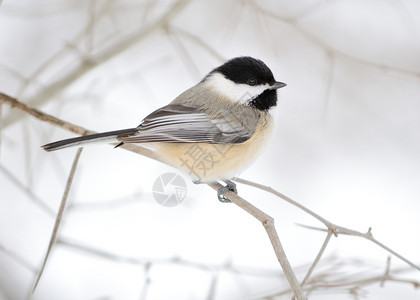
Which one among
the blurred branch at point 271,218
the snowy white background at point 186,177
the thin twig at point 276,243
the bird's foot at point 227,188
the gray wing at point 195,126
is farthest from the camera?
the snowy white background at point 186,177

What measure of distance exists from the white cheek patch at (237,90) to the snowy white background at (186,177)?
416 millimetres

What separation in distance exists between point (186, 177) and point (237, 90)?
59 cm

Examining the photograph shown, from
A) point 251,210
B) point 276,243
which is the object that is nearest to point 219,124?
point 251,210

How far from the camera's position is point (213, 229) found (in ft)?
13.2

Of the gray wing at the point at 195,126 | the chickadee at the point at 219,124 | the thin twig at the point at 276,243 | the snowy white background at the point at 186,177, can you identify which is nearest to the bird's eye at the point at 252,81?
the chickadee at the point at 219,124

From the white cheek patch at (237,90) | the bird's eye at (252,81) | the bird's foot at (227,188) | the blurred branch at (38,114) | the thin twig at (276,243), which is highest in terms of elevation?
the bird's eye at (252,81)

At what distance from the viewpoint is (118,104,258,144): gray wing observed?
263 centimetres

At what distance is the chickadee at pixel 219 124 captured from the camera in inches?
106

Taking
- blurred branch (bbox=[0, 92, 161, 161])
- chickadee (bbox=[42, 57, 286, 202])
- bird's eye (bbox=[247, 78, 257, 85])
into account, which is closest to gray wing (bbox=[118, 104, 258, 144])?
chickadee (bbox=[42, 57, 286, 202])

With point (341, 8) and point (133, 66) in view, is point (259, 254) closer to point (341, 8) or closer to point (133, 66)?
point (133, 66)

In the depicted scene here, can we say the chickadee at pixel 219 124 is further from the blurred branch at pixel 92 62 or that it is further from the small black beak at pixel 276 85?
the blurred branch at pixel 92 62

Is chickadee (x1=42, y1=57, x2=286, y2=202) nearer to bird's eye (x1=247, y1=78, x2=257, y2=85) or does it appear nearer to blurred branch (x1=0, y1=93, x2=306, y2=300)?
bird's eye (x1=247, y1=78, x2=257, y2=85)

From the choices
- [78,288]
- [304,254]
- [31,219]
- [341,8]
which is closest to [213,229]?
[304,254]

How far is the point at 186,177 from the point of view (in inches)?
116
